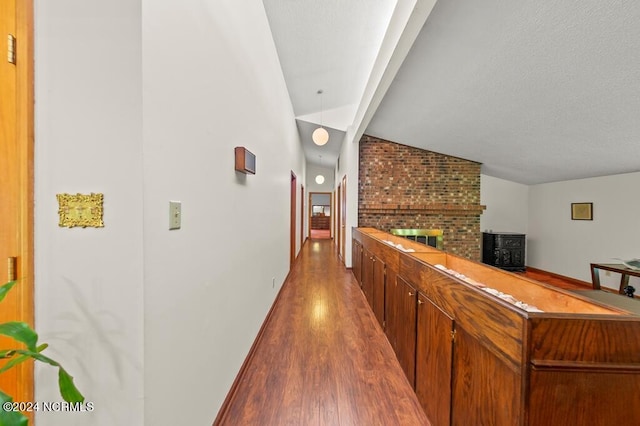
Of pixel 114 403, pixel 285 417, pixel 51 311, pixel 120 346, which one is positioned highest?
pixel 51 311

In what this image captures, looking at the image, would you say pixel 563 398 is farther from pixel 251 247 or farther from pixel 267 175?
pixel 267 175

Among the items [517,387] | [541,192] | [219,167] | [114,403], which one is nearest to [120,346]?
[114,403]

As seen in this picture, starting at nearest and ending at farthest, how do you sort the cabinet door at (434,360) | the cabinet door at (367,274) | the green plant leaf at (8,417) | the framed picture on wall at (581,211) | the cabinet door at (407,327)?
the green plant leaf at (8,417), the cabinet door at (434,360), the cabinet door at (407,327), the cabinet door at (367,274), the framed picture on wall at (581,211)

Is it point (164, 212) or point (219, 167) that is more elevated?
point (219, 167)

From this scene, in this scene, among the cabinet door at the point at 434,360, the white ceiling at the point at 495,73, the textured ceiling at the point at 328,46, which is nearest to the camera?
the cabinet door at the point at 434,360

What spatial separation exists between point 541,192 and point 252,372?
6.95 metres

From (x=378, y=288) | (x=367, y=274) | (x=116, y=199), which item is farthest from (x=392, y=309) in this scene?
(x=116, y=199)

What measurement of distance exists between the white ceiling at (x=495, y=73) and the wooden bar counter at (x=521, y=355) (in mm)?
1879

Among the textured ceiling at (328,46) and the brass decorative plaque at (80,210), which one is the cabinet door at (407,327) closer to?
the brass decorative plaque at (80,210)

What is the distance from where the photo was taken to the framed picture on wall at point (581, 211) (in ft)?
15.9

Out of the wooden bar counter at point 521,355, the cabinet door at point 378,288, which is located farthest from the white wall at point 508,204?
the wooden bar counter at point 521,355

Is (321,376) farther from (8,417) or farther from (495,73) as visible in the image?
(495,73)

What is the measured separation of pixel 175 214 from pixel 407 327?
167cm

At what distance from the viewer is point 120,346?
854 millimetres
